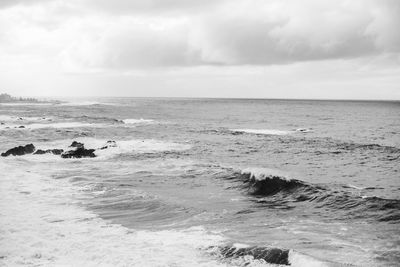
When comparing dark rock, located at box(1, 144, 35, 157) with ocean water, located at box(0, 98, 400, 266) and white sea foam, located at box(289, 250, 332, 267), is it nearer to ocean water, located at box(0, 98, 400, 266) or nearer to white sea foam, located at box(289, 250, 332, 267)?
ocean water, located at box(0, 98, 400, 266)

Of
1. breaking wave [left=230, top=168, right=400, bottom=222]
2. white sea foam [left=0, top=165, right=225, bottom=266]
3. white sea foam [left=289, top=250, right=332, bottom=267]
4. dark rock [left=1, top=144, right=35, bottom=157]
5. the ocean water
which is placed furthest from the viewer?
dark rock [left=1, top=144, right=35, bottom=157]

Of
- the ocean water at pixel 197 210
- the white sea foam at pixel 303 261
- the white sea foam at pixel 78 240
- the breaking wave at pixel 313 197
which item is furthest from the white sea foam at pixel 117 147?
the white sea foam at pixel 303 261

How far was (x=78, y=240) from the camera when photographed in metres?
11.9

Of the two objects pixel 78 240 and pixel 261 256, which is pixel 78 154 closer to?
pixel 78 240

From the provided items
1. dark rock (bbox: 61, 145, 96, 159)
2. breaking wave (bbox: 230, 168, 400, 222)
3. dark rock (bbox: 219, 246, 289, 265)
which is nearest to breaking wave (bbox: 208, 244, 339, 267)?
dark rock (bbox: 219, 246, 289, 265)

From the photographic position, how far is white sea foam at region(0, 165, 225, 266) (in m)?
10.4

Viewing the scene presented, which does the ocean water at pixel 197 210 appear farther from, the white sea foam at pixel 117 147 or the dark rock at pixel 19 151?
the dark rock at pixel 19 151

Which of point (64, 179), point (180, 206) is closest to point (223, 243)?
point (180, 206)

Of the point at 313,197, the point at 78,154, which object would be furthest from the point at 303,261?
the point at 78,154

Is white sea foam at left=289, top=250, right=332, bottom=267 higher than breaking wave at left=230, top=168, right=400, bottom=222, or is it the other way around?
white sea foam at left=289, top=250, right=332, bottom=267

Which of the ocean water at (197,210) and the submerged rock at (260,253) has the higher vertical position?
the submerged rock at (260,253)

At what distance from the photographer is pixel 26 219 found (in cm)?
1389

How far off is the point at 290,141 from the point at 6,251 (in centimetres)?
3420

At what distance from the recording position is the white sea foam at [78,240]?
411 inches
